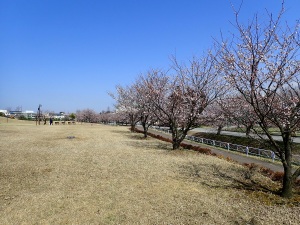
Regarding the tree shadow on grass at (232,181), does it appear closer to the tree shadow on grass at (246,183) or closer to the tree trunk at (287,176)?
the tree shadow on grass at (246,183)

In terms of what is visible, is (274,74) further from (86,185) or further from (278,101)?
(86,185)

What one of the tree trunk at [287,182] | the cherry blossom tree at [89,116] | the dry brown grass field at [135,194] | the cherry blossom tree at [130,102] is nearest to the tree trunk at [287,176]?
the tree trunk at [287,182]

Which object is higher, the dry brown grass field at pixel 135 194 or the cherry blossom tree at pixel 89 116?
the cherry blossom tree at pixel 89 116

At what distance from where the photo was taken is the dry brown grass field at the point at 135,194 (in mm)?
6344

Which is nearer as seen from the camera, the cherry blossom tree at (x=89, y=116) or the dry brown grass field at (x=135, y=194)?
the dry brown grass field at (x=135, y=194)

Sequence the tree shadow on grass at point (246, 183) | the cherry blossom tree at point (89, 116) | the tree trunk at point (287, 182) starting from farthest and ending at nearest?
1. the cherry blossom tree at point (89, 116)
2. the tree shadow on grass at point (246, 183)
3. the tree trunk at point (287, 182)

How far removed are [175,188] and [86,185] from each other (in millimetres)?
3032

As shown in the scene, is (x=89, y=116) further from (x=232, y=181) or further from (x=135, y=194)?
(x=135, y=194)

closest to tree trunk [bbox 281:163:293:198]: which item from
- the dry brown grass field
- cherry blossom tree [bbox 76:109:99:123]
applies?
the dry brown grass field

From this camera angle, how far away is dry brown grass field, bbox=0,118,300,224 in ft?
20.8

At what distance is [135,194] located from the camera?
8.01 meters

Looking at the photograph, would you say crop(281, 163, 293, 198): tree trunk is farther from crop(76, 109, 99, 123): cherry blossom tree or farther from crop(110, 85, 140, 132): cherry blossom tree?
crop(76, 109, 99, 123): cherry blossom tree

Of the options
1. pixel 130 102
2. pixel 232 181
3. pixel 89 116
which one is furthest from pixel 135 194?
pixel 89 116

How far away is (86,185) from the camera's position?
8.94 m
